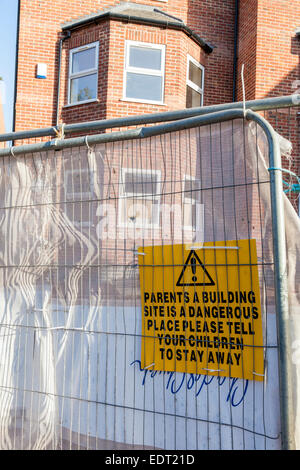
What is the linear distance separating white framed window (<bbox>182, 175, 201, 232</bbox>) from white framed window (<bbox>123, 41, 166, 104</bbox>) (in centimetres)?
979

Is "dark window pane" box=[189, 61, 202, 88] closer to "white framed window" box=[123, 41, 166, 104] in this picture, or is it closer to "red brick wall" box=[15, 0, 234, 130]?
"red brick wall" box=[15, 0, 234, 130]

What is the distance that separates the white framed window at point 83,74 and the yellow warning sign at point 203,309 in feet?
33.1

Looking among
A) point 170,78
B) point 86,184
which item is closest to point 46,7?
point 170,78

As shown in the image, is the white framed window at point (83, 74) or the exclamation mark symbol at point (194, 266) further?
the white framed window at point (83, 74)

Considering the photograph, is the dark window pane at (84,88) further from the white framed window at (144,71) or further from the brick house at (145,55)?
the white framed window at (144,71)

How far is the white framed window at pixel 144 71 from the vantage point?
39.2 feet

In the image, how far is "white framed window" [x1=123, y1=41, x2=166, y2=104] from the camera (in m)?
12.0

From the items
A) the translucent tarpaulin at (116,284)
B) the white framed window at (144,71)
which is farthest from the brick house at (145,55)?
the translucent tarpaulin at (116,284)

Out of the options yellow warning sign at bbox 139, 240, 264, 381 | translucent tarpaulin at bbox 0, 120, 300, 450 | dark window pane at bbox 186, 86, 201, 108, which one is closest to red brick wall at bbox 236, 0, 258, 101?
dark window pane at bbox 186, 86, 201, 108

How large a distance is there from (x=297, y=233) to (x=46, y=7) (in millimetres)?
12237

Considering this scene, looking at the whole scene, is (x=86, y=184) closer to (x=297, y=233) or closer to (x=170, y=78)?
(x=297, y=233)

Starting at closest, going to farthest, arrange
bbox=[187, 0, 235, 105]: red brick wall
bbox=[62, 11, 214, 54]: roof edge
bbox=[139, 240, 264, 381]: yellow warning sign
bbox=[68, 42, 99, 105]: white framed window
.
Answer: bbox=[139, 240, 264, 381]: yellow warning sign, bbox=[62, 11, 214, 54]: roof edge, bbox=[68, 42, 99, 105]: white framed window, bbox=[187, 0, 235, 105]: red brick wall

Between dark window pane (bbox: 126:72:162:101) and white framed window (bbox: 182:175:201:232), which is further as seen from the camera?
dark window pane (bbox: 126:72:162:101)

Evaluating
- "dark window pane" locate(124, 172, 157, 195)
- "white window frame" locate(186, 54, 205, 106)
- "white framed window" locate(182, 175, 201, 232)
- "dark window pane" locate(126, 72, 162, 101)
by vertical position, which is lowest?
"white framed window" locate(182, 175, 201, 232)
